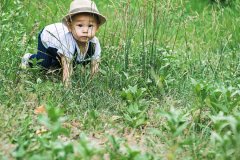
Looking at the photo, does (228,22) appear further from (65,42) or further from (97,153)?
(97,153)

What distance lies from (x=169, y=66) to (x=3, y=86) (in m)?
1.28

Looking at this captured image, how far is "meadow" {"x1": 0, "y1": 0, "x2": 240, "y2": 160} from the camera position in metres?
2.62

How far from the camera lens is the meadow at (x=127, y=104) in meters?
2.62

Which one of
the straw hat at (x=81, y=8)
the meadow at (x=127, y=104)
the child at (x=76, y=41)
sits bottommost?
the meadow at (x=127, y=104)

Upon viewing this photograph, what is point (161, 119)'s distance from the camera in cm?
350

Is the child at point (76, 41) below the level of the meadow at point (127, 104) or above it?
above

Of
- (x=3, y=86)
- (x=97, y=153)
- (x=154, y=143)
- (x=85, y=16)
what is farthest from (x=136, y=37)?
(x=97, y=153)

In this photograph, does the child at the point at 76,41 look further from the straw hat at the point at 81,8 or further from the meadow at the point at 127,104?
the meadow at the point at 127,104

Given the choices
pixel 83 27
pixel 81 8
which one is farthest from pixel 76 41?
pixel 81 8

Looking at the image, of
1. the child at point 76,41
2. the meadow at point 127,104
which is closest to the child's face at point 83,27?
the child at point 76,41

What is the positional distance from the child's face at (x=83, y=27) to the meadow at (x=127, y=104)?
7.5 inches

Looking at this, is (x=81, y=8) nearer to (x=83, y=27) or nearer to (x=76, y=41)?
(x=83, y=27)

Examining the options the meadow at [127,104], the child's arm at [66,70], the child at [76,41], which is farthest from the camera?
Answer: the child at [76,41]

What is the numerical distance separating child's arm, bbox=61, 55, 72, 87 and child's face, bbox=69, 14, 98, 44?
230 millimetres
